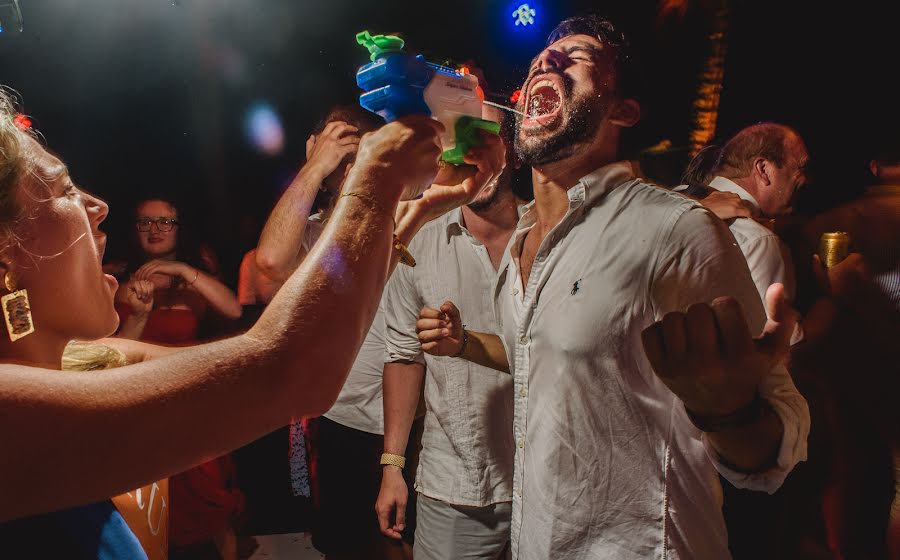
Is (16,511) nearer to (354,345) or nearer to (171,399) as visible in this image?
(171,399)

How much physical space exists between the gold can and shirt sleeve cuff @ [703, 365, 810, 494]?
2.80 m

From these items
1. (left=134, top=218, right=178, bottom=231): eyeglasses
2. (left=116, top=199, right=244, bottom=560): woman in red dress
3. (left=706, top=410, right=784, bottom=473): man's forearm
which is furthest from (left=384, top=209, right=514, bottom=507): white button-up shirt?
(left=134, top=218, right=178, bottom=231): eyeglasses

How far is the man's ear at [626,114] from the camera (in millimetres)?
2008

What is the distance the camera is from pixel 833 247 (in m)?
3.61

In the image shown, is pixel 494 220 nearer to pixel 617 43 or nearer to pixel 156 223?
pixel 617 43

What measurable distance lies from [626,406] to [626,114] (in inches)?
43.6

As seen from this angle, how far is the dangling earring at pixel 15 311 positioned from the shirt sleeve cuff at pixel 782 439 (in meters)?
1.60

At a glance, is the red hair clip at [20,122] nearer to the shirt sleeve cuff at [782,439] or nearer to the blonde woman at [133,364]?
the blonde woman at [133,364]

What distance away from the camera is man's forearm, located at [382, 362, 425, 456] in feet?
9.10

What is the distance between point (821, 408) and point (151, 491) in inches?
183

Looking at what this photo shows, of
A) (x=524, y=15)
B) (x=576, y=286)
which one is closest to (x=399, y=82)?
(x=576, y=286)

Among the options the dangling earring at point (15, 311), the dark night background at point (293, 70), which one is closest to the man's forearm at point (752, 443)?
the dangling earring at point (15, 311)

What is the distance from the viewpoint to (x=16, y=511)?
831mm

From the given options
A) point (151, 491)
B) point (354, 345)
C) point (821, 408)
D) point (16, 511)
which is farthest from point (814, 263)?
point (16, 511)
